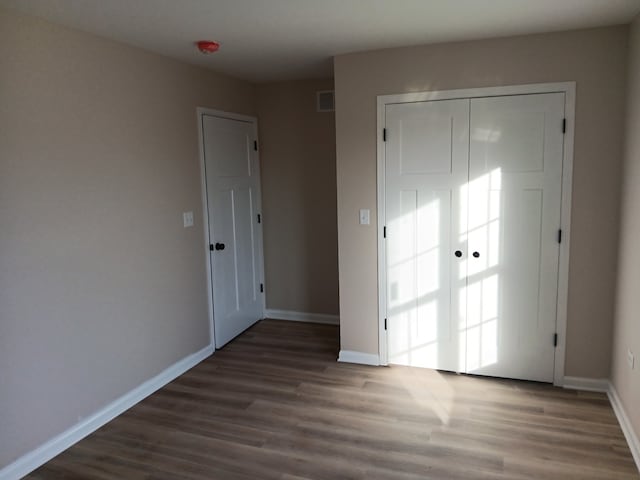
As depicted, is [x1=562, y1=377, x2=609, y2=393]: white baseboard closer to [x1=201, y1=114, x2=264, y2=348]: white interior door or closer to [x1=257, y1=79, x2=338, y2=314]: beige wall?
[x1=257, y1=79, x2=338, y2=314]: beige wall

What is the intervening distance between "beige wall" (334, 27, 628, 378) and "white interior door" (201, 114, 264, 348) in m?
1.13

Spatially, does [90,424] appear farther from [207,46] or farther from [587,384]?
[587,384]

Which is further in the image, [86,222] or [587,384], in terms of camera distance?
[587,384]

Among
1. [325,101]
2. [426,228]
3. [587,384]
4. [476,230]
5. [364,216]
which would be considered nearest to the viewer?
[587,384]

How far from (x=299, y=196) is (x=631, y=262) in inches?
112

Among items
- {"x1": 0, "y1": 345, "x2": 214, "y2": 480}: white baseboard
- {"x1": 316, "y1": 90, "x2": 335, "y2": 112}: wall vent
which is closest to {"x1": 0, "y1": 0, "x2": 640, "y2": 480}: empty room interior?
{"x1": 0, "y1": 345, "x2": 214, "y2": 480}: white baseboard

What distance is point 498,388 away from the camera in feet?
10.7

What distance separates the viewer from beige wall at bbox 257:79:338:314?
4.49 metres

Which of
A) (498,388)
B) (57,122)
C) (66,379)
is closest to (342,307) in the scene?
(498,388)

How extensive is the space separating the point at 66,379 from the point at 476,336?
2.70 m

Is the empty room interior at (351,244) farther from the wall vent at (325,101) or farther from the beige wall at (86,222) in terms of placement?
the wall vent at (325,101)

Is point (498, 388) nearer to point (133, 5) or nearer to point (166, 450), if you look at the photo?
point (166, 450)

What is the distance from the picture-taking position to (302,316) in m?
4.82

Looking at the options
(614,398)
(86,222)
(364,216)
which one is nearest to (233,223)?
(364,216)
